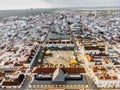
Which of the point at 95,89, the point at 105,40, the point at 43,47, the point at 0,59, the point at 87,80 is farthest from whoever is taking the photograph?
the point at 105,40

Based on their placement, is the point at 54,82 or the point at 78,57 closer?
the point at 54,82

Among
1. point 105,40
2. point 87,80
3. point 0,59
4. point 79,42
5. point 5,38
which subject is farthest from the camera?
point 5,38

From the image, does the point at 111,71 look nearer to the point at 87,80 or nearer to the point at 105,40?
the point at 87,80

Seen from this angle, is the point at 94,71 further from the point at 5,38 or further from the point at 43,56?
the point at 5,38

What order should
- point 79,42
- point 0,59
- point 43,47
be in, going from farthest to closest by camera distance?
point 79,42 < point 43,47 < point 0,59

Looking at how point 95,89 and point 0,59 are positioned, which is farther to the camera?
point 0,59

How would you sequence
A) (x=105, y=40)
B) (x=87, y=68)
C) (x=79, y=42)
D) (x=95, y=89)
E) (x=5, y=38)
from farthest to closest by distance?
(x=5, y=38) < (x=105, y=40) < (x=79, y=42) < (x=87, y=68) < (x=95, y=89)

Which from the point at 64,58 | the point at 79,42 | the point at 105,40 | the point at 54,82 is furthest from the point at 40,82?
the point at 105,40

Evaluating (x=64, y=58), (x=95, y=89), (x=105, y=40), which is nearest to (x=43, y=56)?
(x=64, y=58)

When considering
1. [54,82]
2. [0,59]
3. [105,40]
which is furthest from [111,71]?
[105,40]
